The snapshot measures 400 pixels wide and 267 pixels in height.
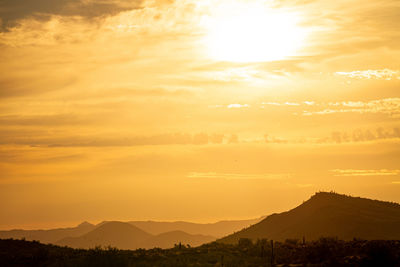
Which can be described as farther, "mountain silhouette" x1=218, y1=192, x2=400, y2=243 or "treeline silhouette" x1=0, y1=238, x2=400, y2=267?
"mountain silhouette" x1=218, y1=192, x2=400, y2=243

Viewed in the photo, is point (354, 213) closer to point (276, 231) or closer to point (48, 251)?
point (276, 231)

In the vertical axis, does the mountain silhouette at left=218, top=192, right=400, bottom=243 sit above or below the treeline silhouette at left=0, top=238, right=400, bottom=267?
above

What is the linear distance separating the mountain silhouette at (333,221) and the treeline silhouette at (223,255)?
17.1 metres

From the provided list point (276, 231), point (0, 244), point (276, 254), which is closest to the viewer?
point (276, 254)

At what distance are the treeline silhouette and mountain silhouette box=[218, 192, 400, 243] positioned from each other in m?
17.1

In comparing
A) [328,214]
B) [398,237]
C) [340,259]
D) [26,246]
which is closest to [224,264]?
[340,259]

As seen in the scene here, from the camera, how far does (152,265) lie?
47688 mm

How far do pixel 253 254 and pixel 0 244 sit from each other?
24565 millimetres

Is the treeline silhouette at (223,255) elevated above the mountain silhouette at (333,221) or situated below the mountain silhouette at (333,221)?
below

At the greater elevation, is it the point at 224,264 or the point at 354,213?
the point at 354,213

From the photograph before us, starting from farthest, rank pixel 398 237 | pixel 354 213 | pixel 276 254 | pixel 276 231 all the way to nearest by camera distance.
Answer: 1. pixel 276 231
2. pixel 354 213
3. pixel 398 237
4. pixel 276 254

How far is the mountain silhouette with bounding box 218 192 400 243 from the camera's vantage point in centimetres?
7019

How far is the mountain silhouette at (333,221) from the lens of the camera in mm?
70188

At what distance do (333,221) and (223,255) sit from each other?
94.3 feet
